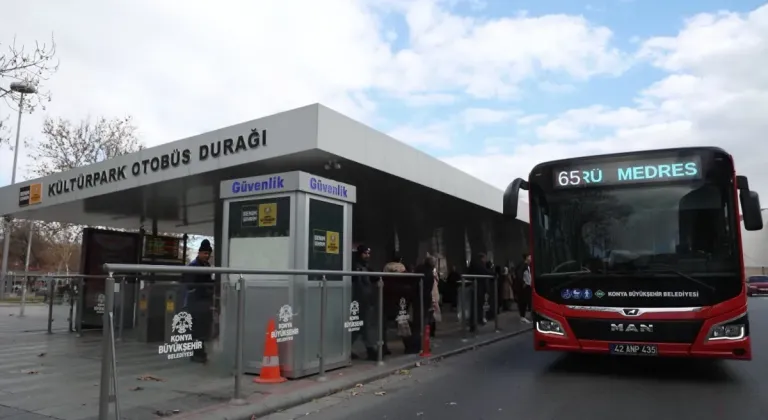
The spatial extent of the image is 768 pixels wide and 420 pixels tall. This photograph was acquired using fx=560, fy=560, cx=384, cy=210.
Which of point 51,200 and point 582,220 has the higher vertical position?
point 51,200

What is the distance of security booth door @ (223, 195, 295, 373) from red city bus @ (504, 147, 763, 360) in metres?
3.28

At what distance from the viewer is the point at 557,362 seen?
362 inches

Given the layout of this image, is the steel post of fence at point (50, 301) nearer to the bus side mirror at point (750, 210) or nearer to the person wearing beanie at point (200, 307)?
the person wearing beanie at point (200, 307)

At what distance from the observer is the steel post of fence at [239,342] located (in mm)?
6262

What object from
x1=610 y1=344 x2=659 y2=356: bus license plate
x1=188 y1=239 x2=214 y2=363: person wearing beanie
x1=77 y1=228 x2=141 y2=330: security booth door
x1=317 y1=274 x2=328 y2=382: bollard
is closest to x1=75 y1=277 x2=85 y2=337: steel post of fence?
x1=77 y1=228 x2=141 y2=330: security booth door

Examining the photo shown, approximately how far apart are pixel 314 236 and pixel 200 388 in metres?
2.67

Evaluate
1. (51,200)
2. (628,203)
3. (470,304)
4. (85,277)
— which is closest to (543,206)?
(628,203)

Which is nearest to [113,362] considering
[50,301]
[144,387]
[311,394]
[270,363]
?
[144,387]

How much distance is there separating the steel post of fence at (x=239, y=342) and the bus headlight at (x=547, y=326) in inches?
164

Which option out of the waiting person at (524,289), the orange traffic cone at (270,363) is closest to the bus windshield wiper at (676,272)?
the orange traffic cone at (270,363)

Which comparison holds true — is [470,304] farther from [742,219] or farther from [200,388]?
[200,388]

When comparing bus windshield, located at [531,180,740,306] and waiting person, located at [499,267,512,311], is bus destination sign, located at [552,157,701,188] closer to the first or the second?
bus windshield, located at [531,180,740,306]

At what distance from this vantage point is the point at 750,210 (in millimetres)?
7422

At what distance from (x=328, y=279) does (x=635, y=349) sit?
4256 millimetres
